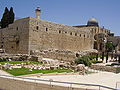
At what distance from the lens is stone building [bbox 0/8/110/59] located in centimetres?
2454

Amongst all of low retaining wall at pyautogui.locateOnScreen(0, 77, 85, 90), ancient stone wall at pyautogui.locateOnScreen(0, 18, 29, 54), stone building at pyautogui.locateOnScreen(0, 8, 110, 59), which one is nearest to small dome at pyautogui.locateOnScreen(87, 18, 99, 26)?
stone building at pyautogui.locateOnScreen(0, 8, 110, 59)

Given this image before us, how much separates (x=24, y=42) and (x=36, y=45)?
169 cm

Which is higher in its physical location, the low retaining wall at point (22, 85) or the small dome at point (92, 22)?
the small dome at point (92, 22)

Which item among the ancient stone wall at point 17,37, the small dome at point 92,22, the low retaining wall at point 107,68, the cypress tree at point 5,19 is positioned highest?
the small dome at point 92,22

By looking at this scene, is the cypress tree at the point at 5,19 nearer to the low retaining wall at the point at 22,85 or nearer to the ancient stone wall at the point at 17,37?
the ancient stone wall at the point at 17,37

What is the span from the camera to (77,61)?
2139 cm

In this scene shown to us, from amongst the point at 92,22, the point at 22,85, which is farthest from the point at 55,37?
the point at 92,22

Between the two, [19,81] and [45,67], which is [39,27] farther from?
[19,81]

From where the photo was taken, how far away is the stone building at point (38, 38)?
24.5m

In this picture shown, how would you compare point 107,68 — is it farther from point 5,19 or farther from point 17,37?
point 5,19

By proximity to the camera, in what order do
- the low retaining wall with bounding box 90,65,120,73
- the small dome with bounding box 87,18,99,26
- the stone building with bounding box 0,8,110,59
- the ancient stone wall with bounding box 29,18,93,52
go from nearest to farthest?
the low retaining wall with bounding box 90,65,120,73 → the stone building with bounding box 0,8,110,59 → the ancient stone wall with bounding box 29,18,93,52 → the small dome with bounding box 87,18,99,26

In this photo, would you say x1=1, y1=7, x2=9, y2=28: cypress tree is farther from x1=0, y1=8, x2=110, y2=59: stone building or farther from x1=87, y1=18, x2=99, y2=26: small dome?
x1=87, y1=18, x2=99, y2=26: small dome

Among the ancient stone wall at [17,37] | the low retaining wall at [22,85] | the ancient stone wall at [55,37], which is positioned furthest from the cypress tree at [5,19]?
the low retaining wall at [22,85]

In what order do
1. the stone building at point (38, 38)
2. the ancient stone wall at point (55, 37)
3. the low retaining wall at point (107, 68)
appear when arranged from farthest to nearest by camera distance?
1. the ancient stone wall at point (55, 37)
2. the stone building at point (38, 38)
3. the low retaining wall at point (107, 68)
